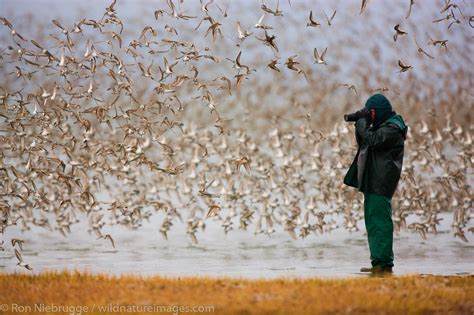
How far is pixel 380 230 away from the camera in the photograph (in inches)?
399

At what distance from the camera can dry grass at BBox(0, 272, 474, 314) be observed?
7633 mm

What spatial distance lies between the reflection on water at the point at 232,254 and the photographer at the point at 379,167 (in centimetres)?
34

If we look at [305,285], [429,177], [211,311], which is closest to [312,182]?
[429,177]

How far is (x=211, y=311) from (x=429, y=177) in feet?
29.5

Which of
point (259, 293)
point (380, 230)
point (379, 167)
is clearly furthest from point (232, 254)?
point (259, 293)

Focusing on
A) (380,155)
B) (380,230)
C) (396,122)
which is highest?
(396,122)

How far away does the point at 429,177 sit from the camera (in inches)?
621

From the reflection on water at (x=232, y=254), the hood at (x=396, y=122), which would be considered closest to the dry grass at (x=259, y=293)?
the reflection on water at (x=232, y=254)

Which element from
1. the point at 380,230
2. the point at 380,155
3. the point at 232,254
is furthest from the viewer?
the point at 232,254

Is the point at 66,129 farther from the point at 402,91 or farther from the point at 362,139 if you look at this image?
the point at 402,91

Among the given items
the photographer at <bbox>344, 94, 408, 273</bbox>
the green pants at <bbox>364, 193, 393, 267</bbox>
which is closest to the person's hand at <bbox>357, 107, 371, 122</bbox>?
the photographer at <bbox>344, 94, 408, 273</bbox>

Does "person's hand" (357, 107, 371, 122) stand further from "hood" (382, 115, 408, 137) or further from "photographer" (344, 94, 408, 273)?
"hood" (382, 115, 408, 137)

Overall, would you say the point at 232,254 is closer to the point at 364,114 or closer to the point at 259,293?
the point at 364,114

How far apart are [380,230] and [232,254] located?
2.77 meters
